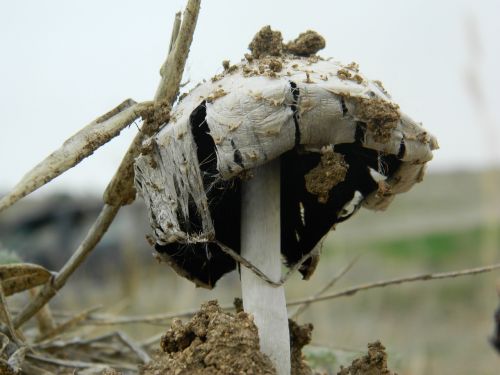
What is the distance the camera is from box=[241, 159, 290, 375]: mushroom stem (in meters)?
1.64

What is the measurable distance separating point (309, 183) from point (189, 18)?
55cm

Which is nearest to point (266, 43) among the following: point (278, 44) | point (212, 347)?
point (278, 44)

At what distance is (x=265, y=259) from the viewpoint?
1.68 m

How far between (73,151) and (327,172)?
65cm

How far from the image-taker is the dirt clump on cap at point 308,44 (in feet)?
5.62

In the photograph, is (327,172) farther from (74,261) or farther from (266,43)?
(74,261)

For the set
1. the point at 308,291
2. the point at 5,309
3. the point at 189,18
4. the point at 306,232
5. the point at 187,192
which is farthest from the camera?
the point at 308,291

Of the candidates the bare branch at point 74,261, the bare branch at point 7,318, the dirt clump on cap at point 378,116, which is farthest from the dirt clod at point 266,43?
the bare branch at point 7,318

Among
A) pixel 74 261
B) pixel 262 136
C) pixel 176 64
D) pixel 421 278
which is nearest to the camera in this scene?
pixel 262 136

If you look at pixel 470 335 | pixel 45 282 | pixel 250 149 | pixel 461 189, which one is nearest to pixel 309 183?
pixel 250 149

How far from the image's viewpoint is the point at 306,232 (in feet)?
6.59

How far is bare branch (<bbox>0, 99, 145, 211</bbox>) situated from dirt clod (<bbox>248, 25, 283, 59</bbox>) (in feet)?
1.12

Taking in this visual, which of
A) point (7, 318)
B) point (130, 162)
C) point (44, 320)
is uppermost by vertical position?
point (130, 162)

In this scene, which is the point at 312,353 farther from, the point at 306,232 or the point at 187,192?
the point at 187,192
